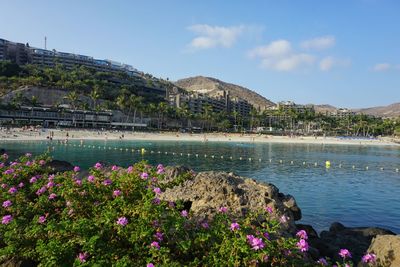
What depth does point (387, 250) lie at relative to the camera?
6.95 meters

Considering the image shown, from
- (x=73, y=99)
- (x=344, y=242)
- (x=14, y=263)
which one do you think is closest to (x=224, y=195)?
(x=344, y=242)

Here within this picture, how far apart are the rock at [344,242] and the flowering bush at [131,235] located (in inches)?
149

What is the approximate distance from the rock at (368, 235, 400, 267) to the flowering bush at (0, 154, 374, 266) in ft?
5.72

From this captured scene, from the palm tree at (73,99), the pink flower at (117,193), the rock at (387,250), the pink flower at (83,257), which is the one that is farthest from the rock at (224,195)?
the palm tree at (73,99)

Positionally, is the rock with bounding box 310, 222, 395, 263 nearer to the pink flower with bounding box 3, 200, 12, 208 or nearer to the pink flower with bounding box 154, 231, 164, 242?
the pink flower with bounding box 154, 231, 164, 242

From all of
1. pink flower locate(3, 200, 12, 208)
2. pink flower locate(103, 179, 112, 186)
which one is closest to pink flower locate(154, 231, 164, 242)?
pink flower locate(103, 179, 112, 186)

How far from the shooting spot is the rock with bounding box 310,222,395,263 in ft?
32.6

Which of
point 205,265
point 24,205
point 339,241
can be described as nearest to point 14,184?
point 24,205

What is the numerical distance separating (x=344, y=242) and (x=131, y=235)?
27.6 ft

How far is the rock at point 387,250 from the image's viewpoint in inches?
261

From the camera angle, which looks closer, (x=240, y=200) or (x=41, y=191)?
(x=41, y=191)

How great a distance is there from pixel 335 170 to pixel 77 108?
98866mm

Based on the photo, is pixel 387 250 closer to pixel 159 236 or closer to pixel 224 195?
pixel 224 195

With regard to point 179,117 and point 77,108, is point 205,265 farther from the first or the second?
point 179,117
